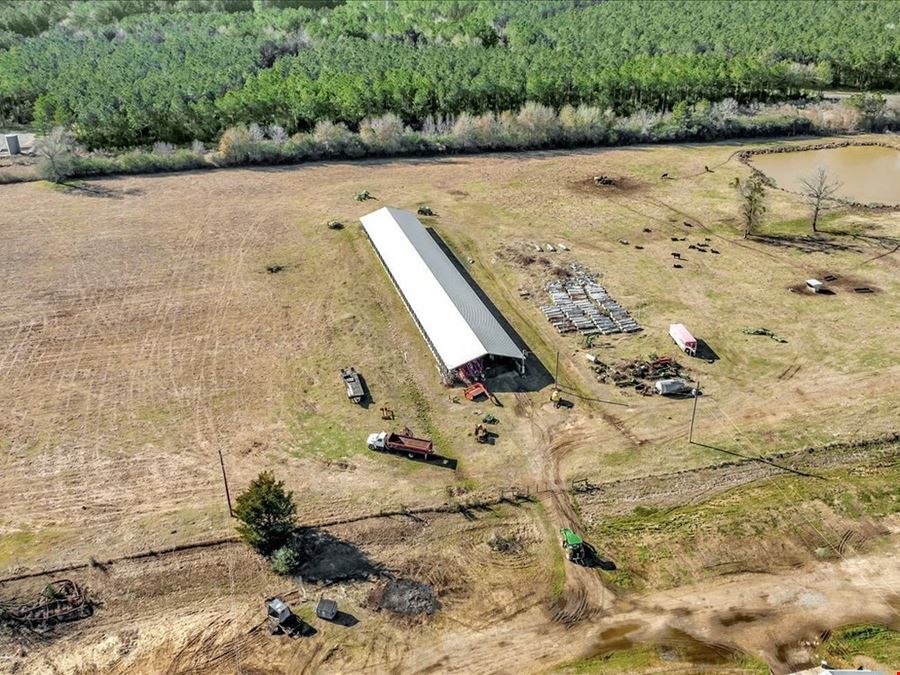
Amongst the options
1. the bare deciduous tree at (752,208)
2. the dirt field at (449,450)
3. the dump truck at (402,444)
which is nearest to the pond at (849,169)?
the dirt field at (449,450)

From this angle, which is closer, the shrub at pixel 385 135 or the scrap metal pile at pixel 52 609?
the scrap metal pile at pixel 52 609

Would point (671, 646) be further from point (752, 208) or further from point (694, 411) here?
point (752, 208)

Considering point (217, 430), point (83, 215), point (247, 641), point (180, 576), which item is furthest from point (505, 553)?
point (83, 215)

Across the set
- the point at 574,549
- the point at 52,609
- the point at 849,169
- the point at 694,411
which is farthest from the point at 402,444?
the point at 849,169

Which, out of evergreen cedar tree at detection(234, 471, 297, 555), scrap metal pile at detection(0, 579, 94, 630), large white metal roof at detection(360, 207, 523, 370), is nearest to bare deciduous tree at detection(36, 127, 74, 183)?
large white metal roof at detection(360, 207, 523, 370)

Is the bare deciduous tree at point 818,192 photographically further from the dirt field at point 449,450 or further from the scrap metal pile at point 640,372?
the scrap metal pile at point 640,372

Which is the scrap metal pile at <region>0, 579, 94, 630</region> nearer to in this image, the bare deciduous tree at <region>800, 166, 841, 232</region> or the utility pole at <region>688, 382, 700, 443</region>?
the utility pole at <region>688, 382, 700, 443</region>
